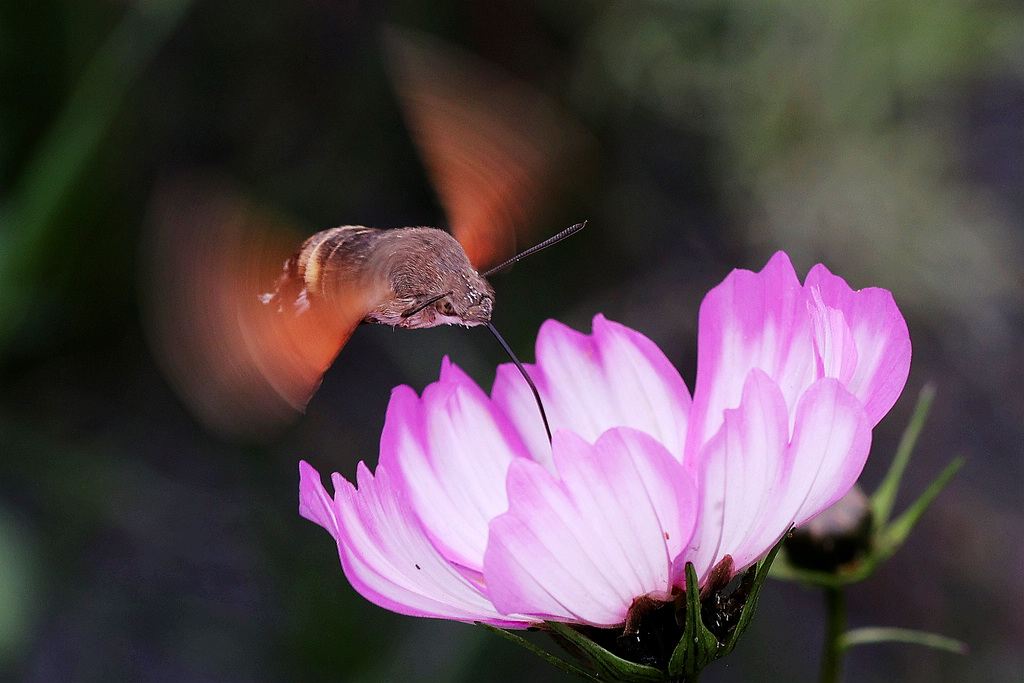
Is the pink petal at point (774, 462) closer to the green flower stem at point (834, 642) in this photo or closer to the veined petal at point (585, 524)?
the veined petal at point (585, 524)

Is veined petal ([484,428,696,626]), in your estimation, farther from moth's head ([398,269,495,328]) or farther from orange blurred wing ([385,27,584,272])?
orange blurred wing ([385,27,584,272])

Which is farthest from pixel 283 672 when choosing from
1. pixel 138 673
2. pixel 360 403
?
pixel 360 403

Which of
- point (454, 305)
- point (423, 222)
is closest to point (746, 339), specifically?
point (454, 305)

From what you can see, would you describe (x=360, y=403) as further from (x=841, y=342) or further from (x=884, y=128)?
(x=841, y=342)

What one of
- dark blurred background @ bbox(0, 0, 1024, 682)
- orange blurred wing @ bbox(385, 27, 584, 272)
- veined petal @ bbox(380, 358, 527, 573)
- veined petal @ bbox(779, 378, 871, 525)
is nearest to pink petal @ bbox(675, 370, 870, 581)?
veined petal @ bbox(779, 378, 871, 525)

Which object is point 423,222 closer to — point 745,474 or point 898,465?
point 898,465

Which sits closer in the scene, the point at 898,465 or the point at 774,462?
the point at 774,462
